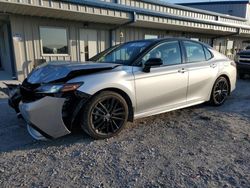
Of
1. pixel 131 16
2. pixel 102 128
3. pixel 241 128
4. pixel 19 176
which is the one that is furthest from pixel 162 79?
pixel 131 16

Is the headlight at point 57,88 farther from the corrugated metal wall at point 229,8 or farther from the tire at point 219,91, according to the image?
the corrugated metal wall at point 229,8

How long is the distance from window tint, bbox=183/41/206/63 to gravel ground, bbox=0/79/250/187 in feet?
4.15

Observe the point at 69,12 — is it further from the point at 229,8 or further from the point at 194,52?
the point at 229,8

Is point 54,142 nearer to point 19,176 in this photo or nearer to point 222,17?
point 19,176

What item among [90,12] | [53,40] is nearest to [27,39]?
[53,40]

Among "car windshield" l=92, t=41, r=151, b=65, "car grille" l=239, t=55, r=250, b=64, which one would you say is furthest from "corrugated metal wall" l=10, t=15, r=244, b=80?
"car grille" l=239, t=55, r=250, b=64

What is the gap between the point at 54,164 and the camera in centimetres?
286

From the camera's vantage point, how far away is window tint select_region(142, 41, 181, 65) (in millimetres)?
4059

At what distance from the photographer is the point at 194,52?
4.74m

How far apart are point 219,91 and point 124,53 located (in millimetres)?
2513

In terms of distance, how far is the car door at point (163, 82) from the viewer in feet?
12.5

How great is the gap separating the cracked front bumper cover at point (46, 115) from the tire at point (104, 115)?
36 cm

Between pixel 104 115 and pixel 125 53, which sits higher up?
pixel 125 53

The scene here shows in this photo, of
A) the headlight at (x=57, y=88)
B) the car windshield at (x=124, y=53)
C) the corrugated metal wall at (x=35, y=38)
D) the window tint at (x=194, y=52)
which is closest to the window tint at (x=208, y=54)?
the window tint at (x=194, y=52)
